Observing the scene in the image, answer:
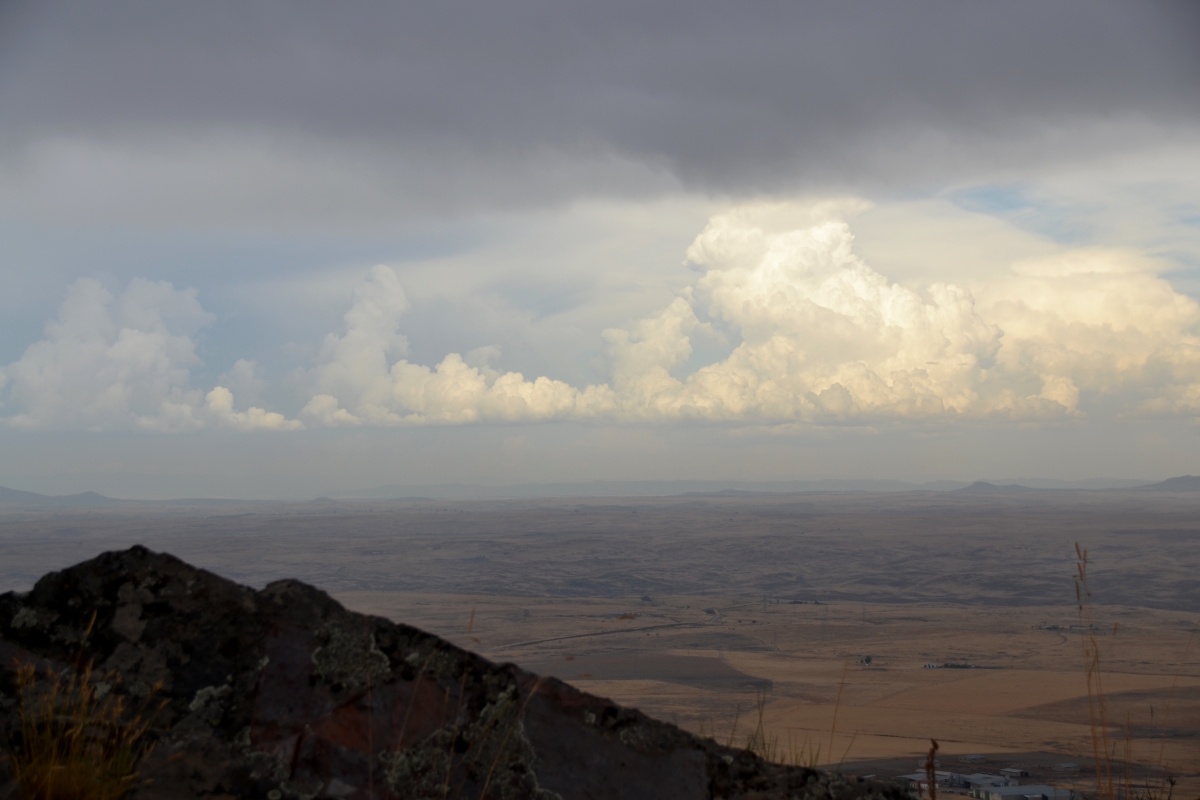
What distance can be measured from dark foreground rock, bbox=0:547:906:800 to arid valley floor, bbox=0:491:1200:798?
0.41 m

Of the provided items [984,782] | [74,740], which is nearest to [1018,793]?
[984,782]

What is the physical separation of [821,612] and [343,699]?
8677cm

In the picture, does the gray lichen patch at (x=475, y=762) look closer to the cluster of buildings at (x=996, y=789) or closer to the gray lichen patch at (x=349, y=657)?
the gray lichen patch at (x=349, y=657)

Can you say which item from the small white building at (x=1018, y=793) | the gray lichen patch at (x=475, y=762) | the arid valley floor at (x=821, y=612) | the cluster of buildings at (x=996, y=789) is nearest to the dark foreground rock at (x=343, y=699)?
the gray lichen patch at (x=475, y=762)

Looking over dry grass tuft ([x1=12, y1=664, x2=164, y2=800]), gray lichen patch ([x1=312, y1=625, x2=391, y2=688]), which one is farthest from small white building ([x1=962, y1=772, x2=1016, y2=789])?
dry grass tuft ([x1=12, y1=664, x2=164, y2=800])

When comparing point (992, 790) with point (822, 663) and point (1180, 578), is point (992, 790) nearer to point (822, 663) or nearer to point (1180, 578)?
point (822, 663)

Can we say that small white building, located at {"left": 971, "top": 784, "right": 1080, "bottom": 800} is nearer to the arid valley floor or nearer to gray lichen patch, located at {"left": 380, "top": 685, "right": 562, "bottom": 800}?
the arid valley floor

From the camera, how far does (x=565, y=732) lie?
329 cm

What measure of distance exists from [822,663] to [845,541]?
97.7 meters

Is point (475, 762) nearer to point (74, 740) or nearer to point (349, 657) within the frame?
point (349, 657)

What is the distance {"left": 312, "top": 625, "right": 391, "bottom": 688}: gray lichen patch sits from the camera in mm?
3262

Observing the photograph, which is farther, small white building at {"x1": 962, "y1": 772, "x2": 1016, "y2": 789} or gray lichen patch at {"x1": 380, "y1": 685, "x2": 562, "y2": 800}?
small white building at {"x1": 962, "y1": 772, "x2": 1016, "y2": 789}

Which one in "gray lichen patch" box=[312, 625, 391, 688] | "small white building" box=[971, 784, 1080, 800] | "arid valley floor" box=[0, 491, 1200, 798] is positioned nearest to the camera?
"gray lichen patch" box=[312, 625, 391, 688]

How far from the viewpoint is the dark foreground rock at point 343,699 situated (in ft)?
10.1
